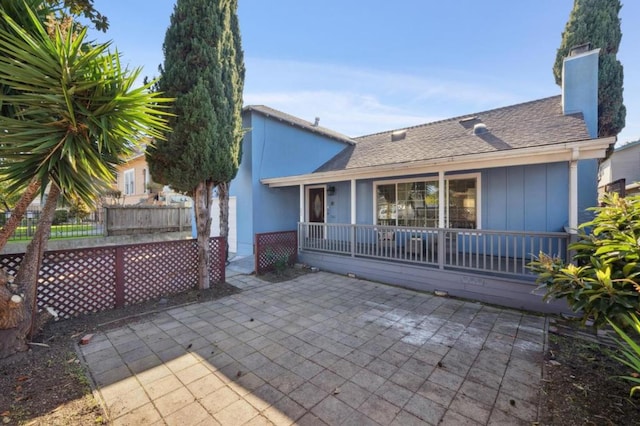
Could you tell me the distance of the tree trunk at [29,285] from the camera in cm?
338

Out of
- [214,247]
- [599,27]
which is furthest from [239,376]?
[599,27]

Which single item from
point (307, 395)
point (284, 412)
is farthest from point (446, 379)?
point (284, 412)

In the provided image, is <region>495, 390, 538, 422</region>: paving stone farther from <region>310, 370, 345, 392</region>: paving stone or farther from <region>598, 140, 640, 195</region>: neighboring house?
<region>598, 140, 640, 195</region>: neighboring house

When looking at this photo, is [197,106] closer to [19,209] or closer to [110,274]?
[19,209]

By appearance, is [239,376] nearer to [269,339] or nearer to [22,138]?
[269,339]

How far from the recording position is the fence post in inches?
201

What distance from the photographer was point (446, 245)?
759 cm

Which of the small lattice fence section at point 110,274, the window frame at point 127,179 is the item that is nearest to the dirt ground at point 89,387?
the small lattice fence section at point 110,274

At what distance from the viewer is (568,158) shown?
5125 mm

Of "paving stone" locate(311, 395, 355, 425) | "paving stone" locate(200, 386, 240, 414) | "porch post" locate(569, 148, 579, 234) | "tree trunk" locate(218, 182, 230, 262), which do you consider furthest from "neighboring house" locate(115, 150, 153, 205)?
"porch post" locate(569, 148, 579, 234)

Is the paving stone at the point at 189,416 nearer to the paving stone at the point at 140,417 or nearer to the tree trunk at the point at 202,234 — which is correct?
Answer: the paving stone at the point at 140,417

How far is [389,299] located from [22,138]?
615 centimetres

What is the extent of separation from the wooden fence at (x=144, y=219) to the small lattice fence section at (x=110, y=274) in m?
8.60

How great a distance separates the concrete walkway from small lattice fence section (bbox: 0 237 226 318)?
0.98 metres
